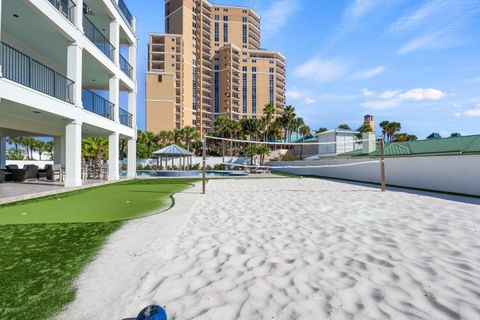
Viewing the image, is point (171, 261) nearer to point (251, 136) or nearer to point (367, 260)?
point (367, 260)

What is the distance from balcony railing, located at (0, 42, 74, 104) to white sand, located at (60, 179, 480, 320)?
8833 millimetres

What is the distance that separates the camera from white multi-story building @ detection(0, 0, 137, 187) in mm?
9547

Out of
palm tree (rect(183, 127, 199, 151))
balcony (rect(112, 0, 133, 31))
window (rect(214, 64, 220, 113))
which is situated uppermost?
window (rect(214, 64, 220, 113))

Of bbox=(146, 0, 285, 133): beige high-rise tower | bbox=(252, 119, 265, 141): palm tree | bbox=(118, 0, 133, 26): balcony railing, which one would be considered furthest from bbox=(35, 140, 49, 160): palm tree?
bbox=(118, 0, 133, 26): balcony railing

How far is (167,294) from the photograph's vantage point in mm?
2682

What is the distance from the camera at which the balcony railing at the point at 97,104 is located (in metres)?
14.2

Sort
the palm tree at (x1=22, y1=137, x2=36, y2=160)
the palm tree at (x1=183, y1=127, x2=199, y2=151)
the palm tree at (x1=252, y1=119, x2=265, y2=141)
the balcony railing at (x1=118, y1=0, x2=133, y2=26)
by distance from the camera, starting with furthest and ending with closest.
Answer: the palm tree at (x1=22, y1=137, x2=36, y2=160)
the palm tree at (x1=183, y1=127, x2=199, y2=151)
the palm tree at (x1=252, y1=119, x2=265, y2=141)
the balcony railing at (x1=118, y1=0, x2=133, y2=26)

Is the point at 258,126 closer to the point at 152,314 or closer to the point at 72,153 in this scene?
the point at 72,153

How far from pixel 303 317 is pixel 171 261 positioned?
6.58ft

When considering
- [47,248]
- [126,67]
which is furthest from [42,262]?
[126,67]

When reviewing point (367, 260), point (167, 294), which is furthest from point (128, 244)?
point (367, 260)

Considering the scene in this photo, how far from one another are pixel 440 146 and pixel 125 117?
67.8ft

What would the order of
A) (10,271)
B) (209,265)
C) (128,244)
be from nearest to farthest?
1. (10,271)
2. (209,265)
3. (128,244)

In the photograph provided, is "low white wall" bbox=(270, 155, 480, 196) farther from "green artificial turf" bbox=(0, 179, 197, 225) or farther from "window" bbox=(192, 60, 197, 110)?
"window" bbox=(192, 60, 197, 110)
